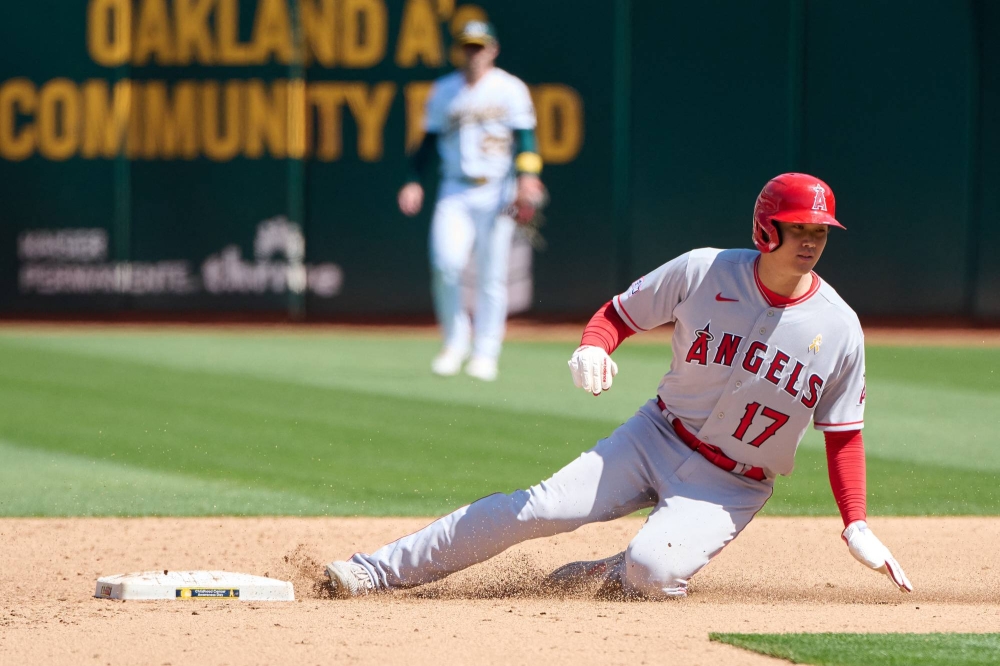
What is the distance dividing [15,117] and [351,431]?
24.3 feet

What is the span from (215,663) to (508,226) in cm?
621

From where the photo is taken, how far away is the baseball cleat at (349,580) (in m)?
4.42

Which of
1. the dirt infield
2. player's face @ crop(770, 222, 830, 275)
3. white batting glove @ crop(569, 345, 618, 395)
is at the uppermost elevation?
player's face @ crop(770, 222, 830, 275)

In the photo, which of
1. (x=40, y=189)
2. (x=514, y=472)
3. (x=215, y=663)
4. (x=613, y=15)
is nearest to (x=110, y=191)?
(x=40, y=189)

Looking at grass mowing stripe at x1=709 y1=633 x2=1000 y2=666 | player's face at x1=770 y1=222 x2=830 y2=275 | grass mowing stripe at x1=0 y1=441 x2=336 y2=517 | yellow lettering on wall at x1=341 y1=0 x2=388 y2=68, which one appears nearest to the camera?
grass mowing stripe at x1=709 y1=633 x2=1000 y2=666

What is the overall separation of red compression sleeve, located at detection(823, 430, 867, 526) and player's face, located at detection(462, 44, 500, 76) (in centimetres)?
557

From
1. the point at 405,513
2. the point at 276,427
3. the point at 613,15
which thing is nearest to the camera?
the point at 405,513

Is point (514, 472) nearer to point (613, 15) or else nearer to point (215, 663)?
point (215, 663)

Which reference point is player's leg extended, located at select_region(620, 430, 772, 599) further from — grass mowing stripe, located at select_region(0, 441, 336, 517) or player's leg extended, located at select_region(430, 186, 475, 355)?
player's leg extended, located at select_region(430, 186, 475, 355)

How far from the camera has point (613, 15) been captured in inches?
512

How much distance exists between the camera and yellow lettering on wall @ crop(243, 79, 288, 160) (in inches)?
521

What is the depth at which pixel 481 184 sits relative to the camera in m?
9.45

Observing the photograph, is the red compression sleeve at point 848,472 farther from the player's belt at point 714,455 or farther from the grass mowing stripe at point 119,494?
the grass mowing stripe at point 119,494

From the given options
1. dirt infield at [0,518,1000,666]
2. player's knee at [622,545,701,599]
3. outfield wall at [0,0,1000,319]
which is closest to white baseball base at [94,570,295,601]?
dirt infield at [0,518,1000,666]
